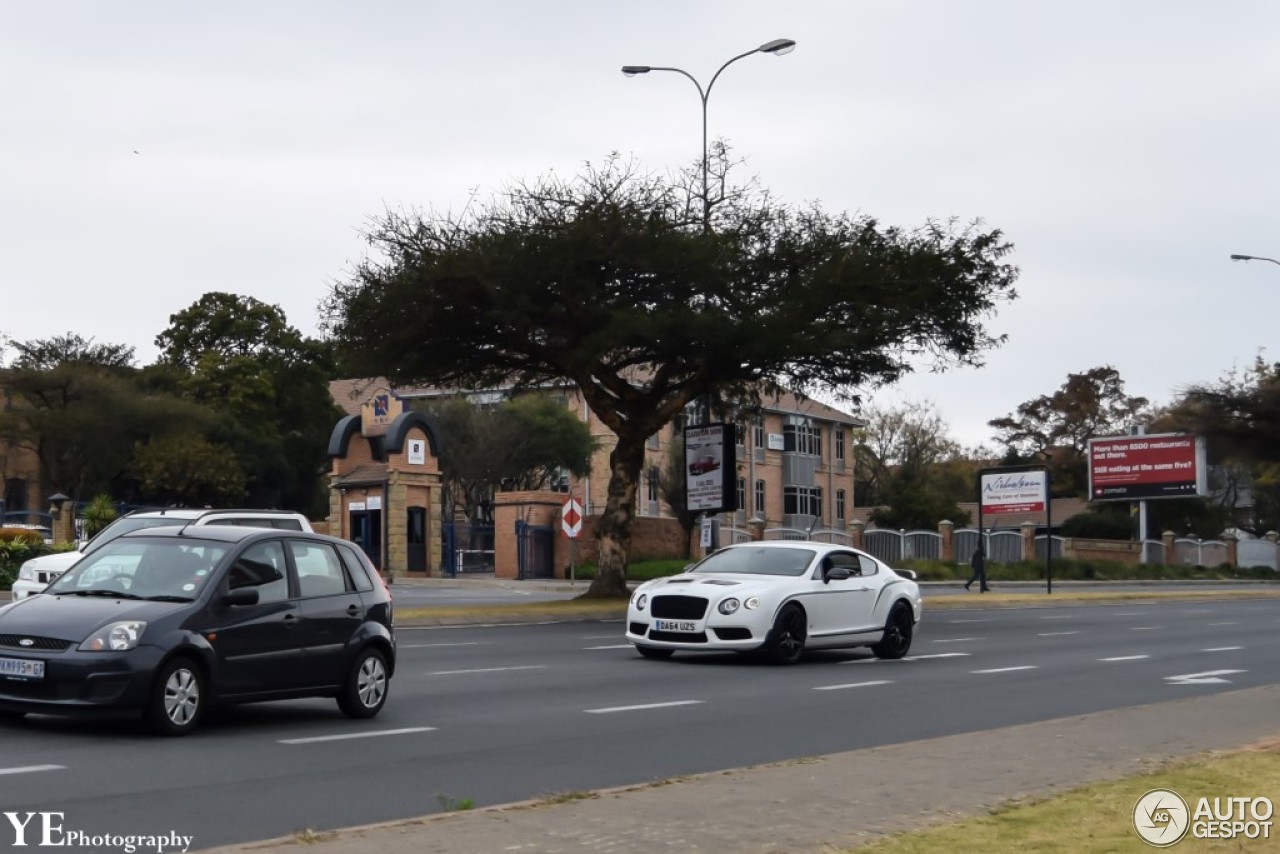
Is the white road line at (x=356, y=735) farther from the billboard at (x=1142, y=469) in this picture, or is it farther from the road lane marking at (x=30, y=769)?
the billboard at (x=1142, y=469)

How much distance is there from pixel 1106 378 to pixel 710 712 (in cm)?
8929

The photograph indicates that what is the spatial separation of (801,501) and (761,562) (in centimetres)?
7143

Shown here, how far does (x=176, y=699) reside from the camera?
11.6 metres

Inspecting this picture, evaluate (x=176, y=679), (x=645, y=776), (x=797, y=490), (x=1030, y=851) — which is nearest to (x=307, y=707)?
(x=176, y=679)

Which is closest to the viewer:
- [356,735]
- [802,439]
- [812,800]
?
[812,800]

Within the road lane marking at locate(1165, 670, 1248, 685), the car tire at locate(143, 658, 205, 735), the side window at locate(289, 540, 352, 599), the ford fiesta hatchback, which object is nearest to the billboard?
the road lane marking at locate(1165, 670, 1248, 685)

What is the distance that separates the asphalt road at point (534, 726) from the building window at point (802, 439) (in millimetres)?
66217

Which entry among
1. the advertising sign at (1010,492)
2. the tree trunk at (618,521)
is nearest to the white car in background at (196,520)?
the tree trunk at (618,521)

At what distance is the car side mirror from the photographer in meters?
12.0

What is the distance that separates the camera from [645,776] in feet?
34.4

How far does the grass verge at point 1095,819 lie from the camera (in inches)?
298

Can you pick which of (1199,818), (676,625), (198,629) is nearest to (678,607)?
(676,625)

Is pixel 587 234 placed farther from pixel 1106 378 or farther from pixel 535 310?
pixel 1106 378

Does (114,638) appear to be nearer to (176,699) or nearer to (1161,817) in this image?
(176,699)
